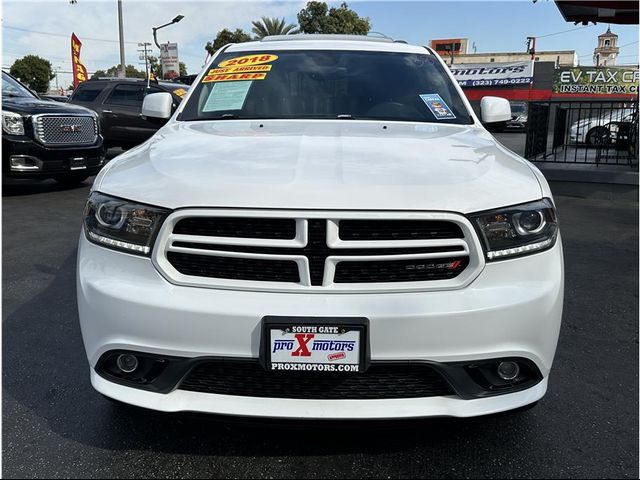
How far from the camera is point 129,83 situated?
12914mm

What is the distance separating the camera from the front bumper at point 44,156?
794 cm

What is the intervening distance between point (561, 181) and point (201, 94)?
7162 millimetres

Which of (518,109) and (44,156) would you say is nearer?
(44,156)

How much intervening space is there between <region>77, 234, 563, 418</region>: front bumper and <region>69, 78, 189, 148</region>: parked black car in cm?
1096

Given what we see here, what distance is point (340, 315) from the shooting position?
6.10 ft

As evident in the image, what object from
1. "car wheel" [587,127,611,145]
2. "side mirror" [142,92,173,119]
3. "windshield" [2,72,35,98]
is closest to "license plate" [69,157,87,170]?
"windshield" [2,72,35,98]

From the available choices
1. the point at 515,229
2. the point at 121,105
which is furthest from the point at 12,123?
the point at 515,229

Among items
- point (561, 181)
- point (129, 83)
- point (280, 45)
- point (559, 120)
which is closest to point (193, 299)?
point (280, 45)

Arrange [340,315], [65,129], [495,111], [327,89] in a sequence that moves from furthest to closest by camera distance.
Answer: [65,129] < [495,111] < [327,89] < [340,315]

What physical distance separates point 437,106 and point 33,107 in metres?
7.01

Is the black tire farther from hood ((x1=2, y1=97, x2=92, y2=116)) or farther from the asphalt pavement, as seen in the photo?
the asphalt pavement

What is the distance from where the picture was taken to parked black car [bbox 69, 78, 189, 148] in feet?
40.9

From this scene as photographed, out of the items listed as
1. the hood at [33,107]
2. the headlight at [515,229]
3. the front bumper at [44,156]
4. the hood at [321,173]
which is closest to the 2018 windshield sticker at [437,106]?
the hood at [321,173]

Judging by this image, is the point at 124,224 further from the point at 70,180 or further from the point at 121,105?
the point at 121,105
